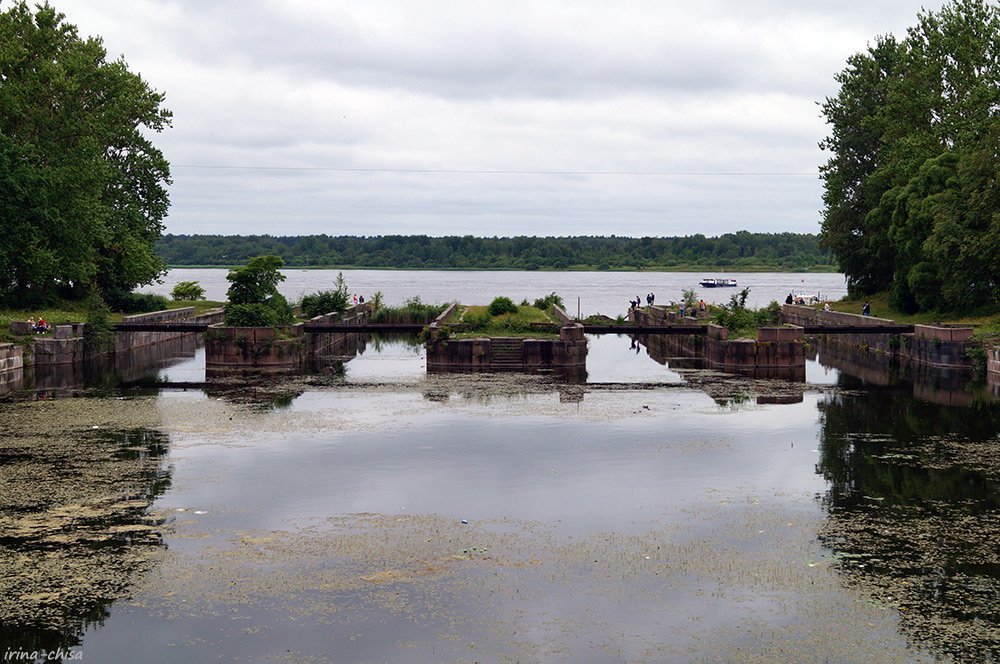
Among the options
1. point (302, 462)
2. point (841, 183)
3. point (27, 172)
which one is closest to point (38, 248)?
point (27, 172)

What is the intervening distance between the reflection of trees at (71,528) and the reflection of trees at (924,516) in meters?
13.9

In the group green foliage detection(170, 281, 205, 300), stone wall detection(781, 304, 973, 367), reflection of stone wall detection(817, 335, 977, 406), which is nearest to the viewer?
reflection of stone wall detection(817, 335, 977, 406)

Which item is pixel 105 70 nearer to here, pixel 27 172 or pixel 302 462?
pixel 27 172

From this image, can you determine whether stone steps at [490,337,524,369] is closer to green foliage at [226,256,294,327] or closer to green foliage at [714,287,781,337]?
green foliage at [226,256,294,327]

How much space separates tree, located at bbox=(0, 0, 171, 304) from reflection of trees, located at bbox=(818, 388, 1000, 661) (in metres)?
45.8

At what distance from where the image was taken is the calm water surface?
59.4 ft

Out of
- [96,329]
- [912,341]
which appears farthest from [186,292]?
[912,341]

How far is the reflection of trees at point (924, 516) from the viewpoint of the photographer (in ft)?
62.2

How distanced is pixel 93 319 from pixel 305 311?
20.9 meters

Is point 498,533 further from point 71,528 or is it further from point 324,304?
point 324,304

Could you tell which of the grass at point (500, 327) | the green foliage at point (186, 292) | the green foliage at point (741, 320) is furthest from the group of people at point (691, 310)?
the green foliage at point (186, 292)

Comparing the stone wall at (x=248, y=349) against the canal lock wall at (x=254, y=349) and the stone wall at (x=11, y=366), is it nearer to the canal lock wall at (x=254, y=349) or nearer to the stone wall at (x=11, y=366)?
the canal lock wall at (x=254, y=349)

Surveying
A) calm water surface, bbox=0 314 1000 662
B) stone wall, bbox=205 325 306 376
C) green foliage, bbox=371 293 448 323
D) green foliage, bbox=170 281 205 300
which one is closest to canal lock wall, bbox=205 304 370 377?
stone wall, bbox=205 325 306 376

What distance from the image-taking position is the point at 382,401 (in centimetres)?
4641
